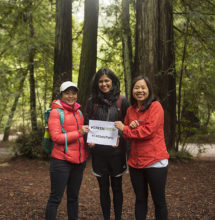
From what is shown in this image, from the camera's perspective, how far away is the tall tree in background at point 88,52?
27.5 ft

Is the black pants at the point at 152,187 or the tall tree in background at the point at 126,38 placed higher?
the tall tree in background at the point at 126,38

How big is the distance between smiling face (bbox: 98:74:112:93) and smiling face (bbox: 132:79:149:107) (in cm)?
40

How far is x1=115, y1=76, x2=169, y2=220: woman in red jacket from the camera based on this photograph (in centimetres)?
277

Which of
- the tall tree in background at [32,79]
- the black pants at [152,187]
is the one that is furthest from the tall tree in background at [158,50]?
the tall tree in background at [32,79]

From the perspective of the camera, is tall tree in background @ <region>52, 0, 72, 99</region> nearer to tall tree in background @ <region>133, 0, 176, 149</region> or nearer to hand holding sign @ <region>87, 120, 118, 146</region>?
tall tree in background @ <region>133, 0, 176, 149</region>

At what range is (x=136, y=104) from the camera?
3.03 meters

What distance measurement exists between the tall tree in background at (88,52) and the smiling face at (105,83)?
5133mm

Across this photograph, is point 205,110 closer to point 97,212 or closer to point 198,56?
point 198,56

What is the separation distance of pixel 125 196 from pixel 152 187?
242 cm

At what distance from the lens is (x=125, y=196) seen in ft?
16.7

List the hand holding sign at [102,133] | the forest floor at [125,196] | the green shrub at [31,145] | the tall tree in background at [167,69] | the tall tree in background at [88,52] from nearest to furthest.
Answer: the hand holding sign at [102,133] → the forest floor at [125,196] → the tall tree in background at [167,69] → the tall tree in background at [88,52] → the green shrub at [31,145]

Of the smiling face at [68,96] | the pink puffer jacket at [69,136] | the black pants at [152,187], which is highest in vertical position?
the smiling face at [68,96]

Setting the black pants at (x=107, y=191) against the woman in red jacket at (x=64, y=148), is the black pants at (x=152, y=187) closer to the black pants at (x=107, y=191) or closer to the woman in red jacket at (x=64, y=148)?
the black pants at (x=107, y=191)

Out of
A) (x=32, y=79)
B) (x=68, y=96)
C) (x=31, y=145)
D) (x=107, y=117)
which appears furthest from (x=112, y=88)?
(x=32, y=79)
